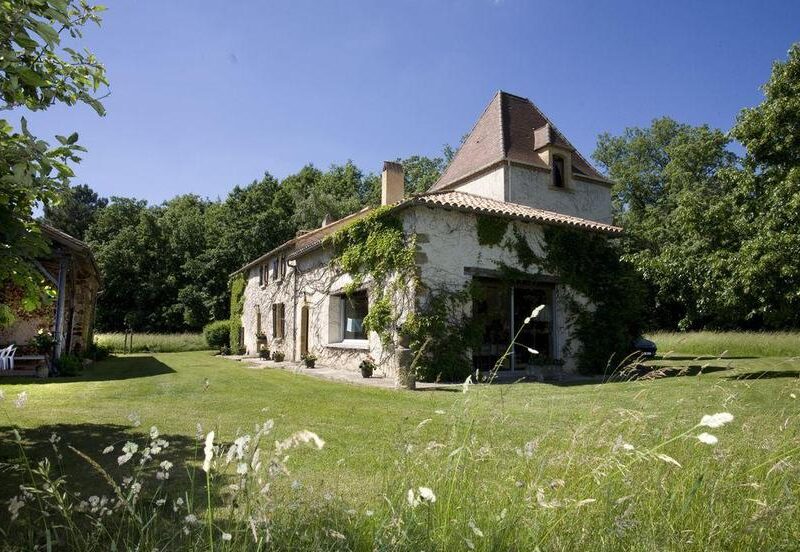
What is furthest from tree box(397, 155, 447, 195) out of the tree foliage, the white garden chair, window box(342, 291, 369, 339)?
the white garden chair

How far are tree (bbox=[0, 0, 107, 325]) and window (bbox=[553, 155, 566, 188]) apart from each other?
1606 cm

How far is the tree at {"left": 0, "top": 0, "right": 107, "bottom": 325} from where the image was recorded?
3.17m

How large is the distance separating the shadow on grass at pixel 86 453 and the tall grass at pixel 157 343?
22490 mm

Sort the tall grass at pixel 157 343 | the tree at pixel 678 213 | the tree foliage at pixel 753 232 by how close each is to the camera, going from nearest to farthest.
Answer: the tree foliage at pixel 753 232 < the tree at pixel 678 213 < the tall grass at pixel 157 343

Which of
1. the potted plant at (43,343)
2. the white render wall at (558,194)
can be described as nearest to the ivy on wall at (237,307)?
the potted plant at (43,343)

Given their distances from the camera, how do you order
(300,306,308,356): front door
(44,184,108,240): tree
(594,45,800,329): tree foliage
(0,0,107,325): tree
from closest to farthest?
(0,0,107,325): tree, (594,45,800,329): tree foliage, (300,306,308,356): front door, (44,184,108,240): tree

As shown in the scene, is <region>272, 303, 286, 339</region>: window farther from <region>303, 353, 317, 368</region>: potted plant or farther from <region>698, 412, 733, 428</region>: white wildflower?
<region>698, 412, 733, 428</region>: white wildflower

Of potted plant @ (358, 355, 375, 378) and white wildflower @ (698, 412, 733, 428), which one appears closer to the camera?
white wildflower @ (698, 412, 733, 428)

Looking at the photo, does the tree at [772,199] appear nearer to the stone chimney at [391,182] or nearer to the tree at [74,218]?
the stone chimney at [391,182]

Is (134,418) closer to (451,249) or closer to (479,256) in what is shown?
(451,249)

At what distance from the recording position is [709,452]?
366cm

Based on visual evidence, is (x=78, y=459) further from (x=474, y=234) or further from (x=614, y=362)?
(x=614, y=362)

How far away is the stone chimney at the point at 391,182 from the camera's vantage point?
17562 millimetres

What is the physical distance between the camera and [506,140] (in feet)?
58.7
